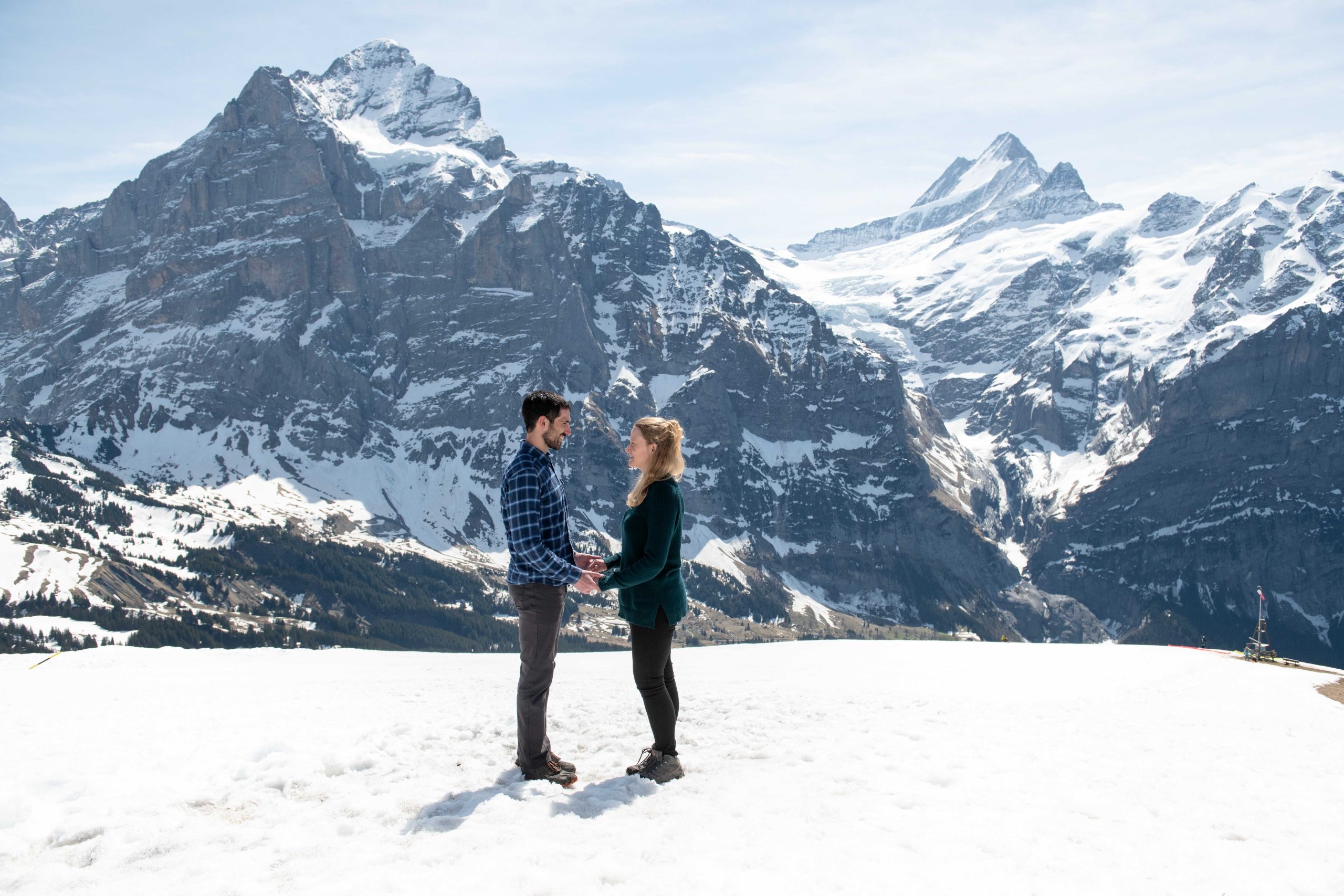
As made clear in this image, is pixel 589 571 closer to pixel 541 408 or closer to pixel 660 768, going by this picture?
pixel 541 408

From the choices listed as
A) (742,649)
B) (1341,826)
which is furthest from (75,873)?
(742,649)

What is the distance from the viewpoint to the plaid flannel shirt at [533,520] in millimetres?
10469

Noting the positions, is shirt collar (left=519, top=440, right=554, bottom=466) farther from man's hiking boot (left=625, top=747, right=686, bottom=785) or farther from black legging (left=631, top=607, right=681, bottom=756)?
man's hiking boot (left=625, top=747, right=686, bottom=785)

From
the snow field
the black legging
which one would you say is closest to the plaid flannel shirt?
the black legging

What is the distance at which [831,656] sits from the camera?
84.5 feet

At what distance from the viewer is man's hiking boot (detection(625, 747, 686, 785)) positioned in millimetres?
10938

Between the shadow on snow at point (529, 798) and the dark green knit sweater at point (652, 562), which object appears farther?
the dark green knit sweater at point (652, 562)

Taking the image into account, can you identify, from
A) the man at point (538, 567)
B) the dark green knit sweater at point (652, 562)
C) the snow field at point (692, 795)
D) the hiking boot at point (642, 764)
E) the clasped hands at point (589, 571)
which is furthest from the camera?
the hiking boot at point (642, 764)

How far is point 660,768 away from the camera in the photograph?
11.0 m

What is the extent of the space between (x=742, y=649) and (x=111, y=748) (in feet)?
72.9

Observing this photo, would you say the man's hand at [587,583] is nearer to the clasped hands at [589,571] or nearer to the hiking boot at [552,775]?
the clasped hands at [589,571]

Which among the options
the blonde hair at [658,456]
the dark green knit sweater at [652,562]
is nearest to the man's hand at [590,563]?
the dark green knit sweater at [652,562]

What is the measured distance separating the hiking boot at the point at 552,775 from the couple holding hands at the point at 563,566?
1 cm

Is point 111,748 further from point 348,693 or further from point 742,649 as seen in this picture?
point 742,649
